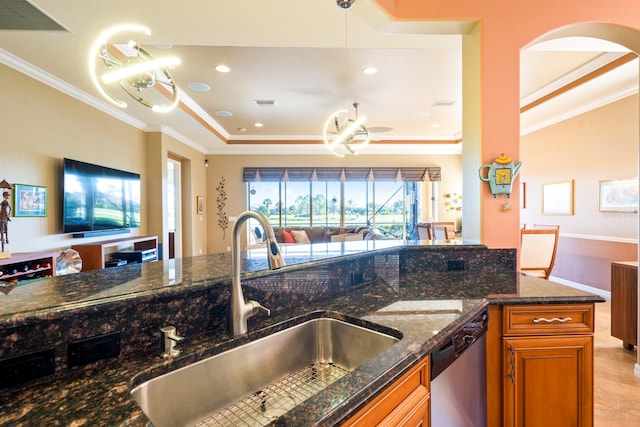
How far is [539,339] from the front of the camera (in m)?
1.51

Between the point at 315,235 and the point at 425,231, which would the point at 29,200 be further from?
the point at 425,231

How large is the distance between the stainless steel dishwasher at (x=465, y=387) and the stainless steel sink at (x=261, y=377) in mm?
420

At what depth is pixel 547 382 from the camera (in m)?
1.50

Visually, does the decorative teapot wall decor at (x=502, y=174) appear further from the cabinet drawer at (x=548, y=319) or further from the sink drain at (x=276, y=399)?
Answer: the sink drain at (x=276, y=399)

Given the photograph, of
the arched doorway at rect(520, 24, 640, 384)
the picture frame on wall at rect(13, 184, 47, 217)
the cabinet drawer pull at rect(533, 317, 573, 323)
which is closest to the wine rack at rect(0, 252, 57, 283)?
the picture frame on wall at rect(13, 184, 47, 217)

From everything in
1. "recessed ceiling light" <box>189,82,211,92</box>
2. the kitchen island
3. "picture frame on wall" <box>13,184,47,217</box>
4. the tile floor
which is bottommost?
the tile floor

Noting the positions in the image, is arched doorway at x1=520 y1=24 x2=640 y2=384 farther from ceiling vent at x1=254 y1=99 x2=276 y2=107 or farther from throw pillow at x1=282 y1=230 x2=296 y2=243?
throw pillow at x1=282 y1=230 x2=296 y2=243

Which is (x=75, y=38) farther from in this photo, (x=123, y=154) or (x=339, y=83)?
(x=339, y=83)

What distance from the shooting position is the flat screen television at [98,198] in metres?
3.83

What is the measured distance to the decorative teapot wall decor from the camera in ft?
6.94

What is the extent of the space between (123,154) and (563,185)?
694 centimetres

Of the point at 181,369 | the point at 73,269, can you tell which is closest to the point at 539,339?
the point at 181,369

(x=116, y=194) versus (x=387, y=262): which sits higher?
(x=116, y=194)

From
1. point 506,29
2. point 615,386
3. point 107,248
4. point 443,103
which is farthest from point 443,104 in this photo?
point 107,248
